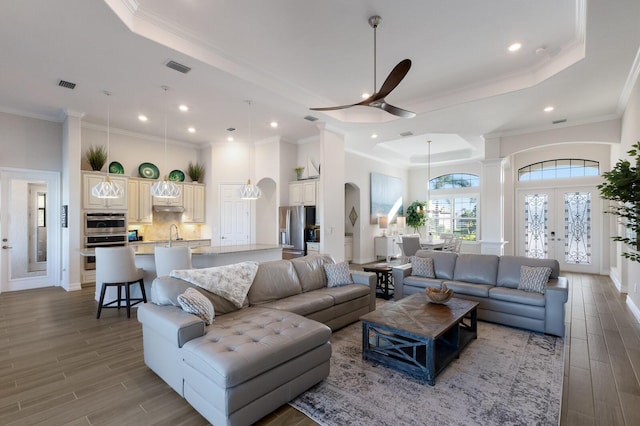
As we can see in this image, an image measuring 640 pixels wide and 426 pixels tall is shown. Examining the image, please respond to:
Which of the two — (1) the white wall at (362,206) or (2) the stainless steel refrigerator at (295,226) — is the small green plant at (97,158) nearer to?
(2) the stainless steel refrigerator at (295,226)

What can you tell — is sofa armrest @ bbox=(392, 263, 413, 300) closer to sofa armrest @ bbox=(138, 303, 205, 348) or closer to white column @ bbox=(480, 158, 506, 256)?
white column @ bbox=(480, 158, 506, 256)

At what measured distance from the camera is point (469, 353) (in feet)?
10.4

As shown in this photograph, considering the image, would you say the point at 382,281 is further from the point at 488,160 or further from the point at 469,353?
the point at 488,160

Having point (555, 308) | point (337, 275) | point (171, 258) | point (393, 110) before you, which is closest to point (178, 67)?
point (171, 258)

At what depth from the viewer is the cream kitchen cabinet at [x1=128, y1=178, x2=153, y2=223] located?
7059 mm

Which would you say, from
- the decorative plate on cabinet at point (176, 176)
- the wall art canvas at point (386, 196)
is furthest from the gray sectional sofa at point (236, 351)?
the wall art canvas at point (386, 196)

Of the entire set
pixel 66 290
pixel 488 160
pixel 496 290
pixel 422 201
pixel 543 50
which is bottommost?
pixel 66 290

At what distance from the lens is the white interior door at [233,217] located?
8.05 m

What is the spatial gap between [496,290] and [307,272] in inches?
99.3

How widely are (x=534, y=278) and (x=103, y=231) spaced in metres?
7.68

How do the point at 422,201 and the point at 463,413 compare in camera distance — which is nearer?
the point at 463,413

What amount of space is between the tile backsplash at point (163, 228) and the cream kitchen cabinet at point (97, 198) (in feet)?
2.72

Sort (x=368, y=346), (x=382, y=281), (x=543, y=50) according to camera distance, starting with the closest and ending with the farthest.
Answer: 1. (x=368, y=346)
2. (x=543, y=50)
3. (x=382, y=281)

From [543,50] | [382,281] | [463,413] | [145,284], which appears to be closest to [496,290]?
[382,281]
